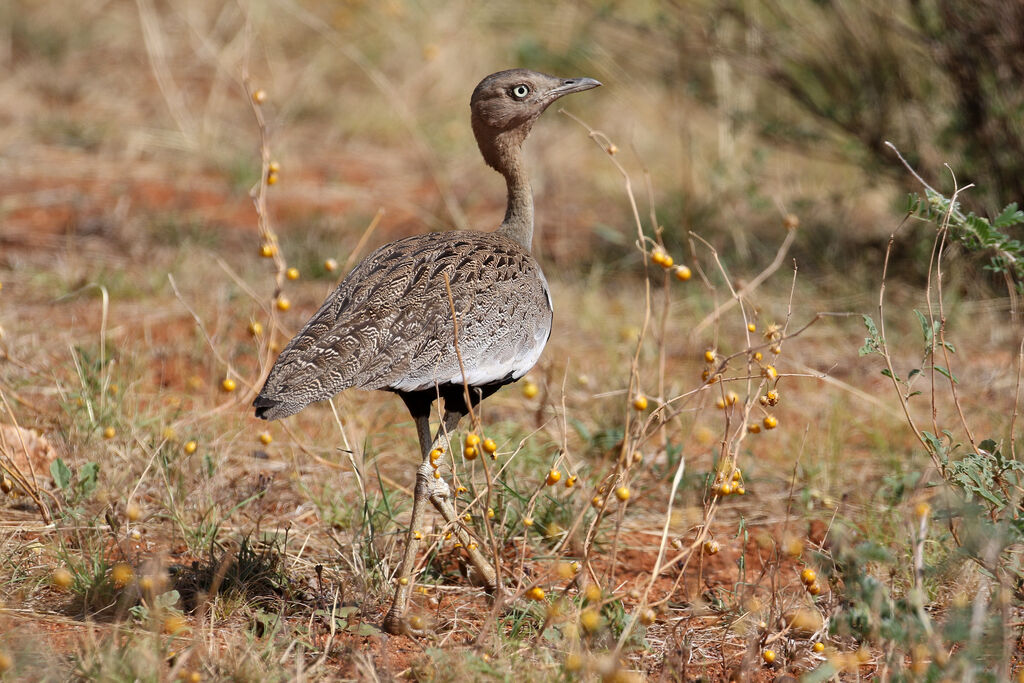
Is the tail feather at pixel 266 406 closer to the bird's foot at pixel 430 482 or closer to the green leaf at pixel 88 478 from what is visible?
the bird's foot at pixel 430 482

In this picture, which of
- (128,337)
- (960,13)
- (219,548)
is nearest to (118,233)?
(128,337)

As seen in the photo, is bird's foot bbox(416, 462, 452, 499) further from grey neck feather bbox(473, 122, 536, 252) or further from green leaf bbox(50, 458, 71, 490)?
green leaf bbox(50, 458, 71, 490)

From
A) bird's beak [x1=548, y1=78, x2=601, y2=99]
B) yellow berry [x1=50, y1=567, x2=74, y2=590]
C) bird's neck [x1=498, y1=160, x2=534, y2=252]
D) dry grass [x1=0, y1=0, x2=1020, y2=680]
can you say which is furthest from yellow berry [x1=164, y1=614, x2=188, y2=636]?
bird's beak [x1=548, y1=78, x2=601, y2=99]

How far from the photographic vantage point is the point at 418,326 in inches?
129

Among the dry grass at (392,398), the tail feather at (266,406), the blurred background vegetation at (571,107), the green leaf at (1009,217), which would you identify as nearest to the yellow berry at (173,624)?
the dry grass at (392,398)

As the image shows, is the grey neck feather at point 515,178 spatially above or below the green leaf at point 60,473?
above

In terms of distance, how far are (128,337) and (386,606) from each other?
2.43m

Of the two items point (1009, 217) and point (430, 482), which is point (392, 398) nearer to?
point (430, 482)

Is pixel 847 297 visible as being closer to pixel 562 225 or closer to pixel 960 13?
pixel 960 13

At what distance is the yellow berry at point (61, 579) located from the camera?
3.05 m

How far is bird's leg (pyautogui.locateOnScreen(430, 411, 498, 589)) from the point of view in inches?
134

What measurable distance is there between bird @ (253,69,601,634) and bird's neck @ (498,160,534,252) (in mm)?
261

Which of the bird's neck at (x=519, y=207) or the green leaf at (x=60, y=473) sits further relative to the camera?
the bird's neck at (x=519, y=207)

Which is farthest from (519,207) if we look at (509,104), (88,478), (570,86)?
(88,478)
